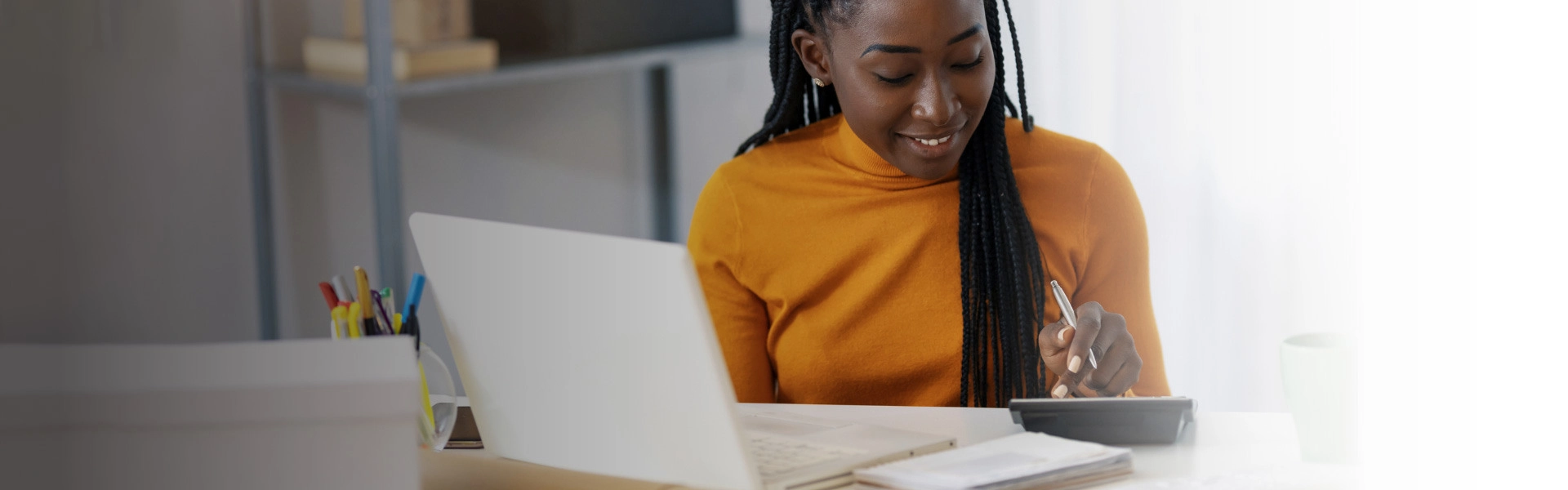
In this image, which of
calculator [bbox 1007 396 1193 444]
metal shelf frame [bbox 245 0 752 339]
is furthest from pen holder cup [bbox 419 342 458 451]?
metal shelf frame [bbox 245 0 752 339]

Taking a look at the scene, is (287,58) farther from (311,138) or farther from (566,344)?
(566,344)

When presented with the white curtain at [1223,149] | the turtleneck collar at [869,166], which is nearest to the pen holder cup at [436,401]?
the turtleneck collar at [869,166]

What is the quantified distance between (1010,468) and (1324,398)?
0.65ft

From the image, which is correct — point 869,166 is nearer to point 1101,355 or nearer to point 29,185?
point 1101,355

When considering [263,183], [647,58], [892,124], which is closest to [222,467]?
[892,124]

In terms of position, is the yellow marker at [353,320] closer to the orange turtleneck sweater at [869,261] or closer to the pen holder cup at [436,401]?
the pen holder cup at [436,401]

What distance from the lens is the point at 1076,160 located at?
1333mm

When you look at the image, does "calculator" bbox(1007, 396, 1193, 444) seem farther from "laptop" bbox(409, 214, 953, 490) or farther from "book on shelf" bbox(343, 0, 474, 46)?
"book on shelf" bbox(343, 0, 474, 46)

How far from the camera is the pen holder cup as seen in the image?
3.01 feet

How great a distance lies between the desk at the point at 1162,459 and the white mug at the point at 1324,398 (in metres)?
0.01

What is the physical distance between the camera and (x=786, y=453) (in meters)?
0.83

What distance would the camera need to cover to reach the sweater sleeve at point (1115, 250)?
1.30 metres

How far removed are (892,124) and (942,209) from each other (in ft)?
0.42

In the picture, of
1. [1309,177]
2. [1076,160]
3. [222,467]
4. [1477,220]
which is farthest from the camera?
[1309,177]
